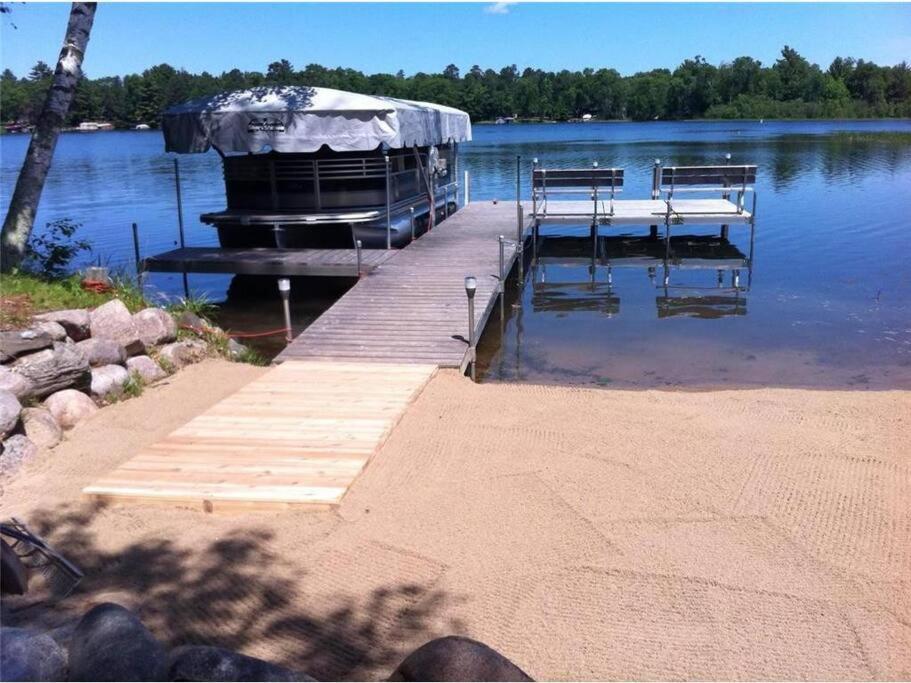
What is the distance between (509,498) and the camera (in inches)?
225

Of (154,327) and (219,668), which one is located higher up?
(154,327)

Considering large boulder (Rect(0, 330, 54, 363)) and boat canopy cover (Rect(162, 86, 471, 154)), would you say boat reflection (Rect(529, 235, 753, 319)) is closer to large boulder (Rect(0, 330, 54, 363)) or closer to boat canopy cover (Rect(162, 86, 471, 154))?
boat canopy cover (Rect(162, 86, 471, 154))

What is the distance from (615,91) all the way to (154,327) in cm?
11506

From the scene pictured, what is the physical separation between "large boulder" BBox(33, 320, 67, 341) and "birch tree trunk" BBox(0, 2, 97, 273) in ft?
9.01

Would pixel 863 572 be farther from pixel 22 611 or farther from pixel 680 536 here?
pixel 22 611

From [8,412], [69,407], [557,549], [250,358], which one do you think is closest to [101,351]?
[69,407]

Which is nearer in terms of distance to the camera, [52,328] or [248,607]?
[248,607]

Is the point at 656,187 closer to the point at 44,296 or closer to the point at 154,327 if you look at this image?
the point at 154,327

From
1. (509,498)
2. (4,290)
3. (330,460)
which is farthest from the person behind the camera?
(4,290)

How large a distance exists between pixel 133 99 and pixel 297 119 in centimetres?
10091

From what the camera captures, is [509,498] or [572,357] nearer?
[509,498]

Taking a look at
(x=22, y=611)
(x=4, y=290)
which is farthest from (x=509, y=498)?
(x=4, y=290)

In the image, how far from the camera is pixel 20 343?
6.97 metres

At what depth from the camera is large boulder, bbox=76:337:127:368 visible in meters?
7.82
